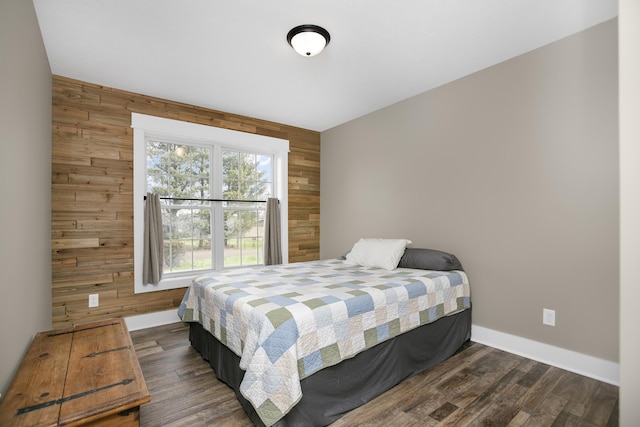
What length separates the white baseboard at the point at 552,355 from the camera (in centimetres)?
220

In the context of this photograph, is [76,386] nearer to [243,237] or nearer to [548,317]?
[243,237]

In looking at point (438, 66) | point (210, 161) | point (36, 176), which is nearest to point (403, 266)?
point (438, 66)

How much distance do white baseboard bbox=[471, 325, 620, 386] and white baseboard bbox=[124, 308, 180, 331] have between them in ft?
10.7

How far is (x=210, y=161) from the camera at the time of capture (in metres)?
3.96

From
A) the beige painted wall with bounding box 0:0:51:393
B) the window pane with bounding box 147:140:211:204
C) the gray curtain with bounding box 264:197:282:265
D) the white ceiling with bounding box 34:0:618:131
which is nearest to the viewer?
the beige painted wall with bounding box 0:0:51:393

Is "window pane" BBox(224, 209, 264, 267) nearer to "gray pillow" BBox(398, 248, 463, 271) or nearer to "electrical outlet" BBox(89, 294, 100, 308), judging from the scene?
"electrical outlet" BBox(89, 294, 100, 308)

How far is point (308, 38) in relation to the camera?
7.46ft

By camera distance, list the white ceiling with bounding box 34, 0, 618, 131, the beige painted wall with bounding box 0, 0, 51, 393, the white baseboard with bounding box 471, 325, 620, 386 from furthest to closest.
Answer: the white baseboard with bounding box 471, 325, 620, 386
the white ceiling with bounding box 34, 0, 618, 131
the beige painted wall with bounding box 0, 0, 51, 393

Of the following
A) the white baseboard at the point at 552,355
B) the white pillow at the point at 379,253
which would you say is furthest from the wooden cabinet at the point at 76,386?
the white baseboard at the point at 552,355

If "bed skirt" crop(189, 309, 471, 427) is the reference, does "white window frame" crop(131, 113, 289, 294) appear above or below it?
above

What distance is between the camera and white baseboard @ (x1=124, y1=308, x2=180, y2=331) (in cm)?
330

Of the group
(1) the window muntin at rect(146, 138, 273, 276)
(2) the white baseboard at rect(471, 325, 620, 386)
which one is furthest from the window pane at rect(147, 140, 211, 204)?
(2) the white baseboard at rect(471, 325, 620, 386)

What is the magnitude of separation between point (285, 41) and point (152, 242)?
247 centimetres

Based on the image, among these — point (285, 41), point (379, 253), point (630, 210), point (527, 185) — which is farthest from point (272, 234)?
point (630, 210)
